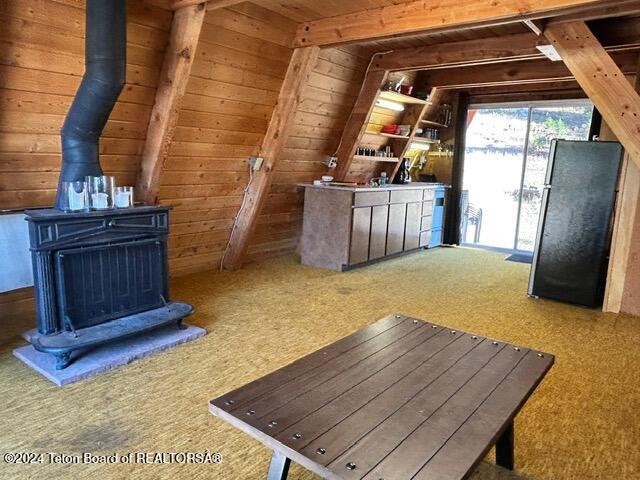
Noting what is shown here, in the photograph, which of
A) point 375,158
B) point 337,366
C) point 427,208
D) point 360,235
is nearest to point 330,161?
point 375,158

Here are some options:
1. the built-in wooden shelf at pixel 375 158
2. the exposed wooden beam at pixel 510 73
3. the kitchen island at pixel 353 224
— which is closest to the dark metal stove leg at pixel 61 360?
the kitchen island at pixel 353 224

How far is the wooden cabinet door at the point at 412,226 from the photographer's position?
578 cm

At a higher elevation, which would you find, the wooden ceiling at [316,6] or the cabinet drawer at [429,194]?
the wooden ceiling at [316,6]

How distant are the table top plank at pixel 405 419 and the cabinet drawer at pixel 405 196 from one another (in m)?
3.67

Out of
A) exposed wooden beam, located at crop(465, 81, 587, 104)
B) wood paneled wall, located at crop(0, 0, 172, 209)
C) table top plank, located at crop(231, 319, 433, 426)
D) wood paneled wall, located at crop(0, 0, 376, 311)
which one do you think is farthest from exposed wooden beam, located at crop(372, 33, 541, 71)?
table top plank, located at crop(231, 319, 433, 426)

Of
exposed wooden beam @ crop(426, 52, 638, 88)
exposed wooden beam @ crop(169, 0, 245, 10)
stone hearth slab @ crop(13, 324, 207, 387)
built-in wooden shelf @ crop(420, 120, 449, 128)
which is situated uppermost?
exposed wooden beam @ crop(426, 52, 638, 88)

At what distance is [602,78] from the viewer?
3.24 meters

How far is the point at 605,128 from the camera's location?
4.74 m

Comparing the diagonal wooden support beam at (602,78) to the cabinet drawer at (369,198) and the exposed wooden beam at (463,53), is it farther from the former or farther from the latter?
the cabinet drawer at (369,198)

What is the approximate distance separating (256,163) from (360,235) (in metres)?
1.46

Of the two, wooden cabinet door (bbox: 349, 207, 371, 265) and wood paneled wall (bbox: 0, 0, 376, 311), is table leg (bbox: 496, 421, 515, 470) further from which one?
wooden cabinet door (bbox: 349, 207, 371, 265)

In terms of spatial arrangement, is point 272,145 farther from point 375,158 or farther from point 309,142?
point 375,158

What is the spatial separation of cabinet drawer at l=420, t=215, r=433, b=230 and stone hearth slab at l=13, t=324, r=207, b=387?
12.6 ft

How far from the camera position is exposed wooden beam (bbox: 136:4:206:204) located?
2.95 metres
